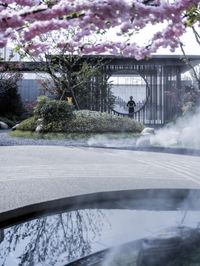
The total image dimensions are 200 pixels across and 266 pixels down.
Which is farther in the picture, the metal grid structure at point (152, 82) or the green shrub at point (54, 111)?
the metal grid structure at point (152, 82)

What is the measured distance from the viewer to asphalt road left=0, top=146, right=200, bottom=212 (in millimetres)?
5449

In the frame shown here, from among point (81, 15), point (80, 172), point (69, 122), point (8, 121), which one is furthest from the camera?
point (8, 121)

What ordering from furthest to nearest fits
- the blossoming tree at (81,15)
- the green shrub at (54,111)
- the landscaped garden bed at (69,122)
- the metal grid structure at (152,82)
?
1. the metal grid structure at (152,82)
2. the green shrub at (54,111)
3. the landscaped garden bed at (69,122)
4. the blossoming tree at (81,15)

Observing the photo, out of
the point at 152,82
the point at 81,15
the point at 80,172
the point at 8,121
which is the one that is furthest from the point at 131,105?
the point at 81,15

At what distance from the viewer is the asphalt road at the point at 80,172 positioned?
215 inches

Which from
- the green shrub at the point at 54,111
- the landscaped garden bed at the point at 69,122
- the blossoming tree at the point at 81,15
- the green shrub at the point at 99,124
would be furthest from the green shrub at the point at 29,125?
the blossoming tree at the point at 81,15

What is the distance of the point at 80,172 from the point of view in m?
7.13

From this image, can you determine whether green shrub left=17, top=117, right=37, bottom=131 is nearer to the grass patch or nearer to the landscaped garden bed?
the landscaped garden bed

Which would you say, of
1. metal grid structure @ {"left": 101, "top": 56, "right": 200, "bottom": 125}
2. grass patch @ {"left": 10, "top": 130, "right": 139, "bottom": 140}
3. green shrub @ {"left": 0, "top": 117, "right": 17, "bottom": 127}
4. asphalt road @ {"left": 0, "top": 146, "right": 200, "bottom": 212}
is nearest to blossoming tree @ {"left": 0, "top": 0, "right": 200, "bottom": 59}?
asphalt road @ {"left": 0, "top": 146, "right": 200, "bottom": 212}

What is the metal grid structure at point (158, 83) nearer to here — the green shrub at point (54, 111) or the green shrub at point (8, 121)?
the green shrub at point (8, 121)

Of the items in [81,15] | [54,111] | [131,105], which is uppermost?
[81,15]

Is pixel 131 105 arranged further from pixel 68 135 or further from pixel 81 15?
pixel 81 15

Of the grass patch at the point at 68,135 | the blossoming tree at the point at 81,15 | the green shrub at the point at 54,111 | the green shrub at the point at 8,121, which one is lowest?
the grass patch at the point at 68,135

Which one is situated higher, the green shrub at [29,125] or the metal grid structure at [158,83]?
the metal grid structure at [158,83]
